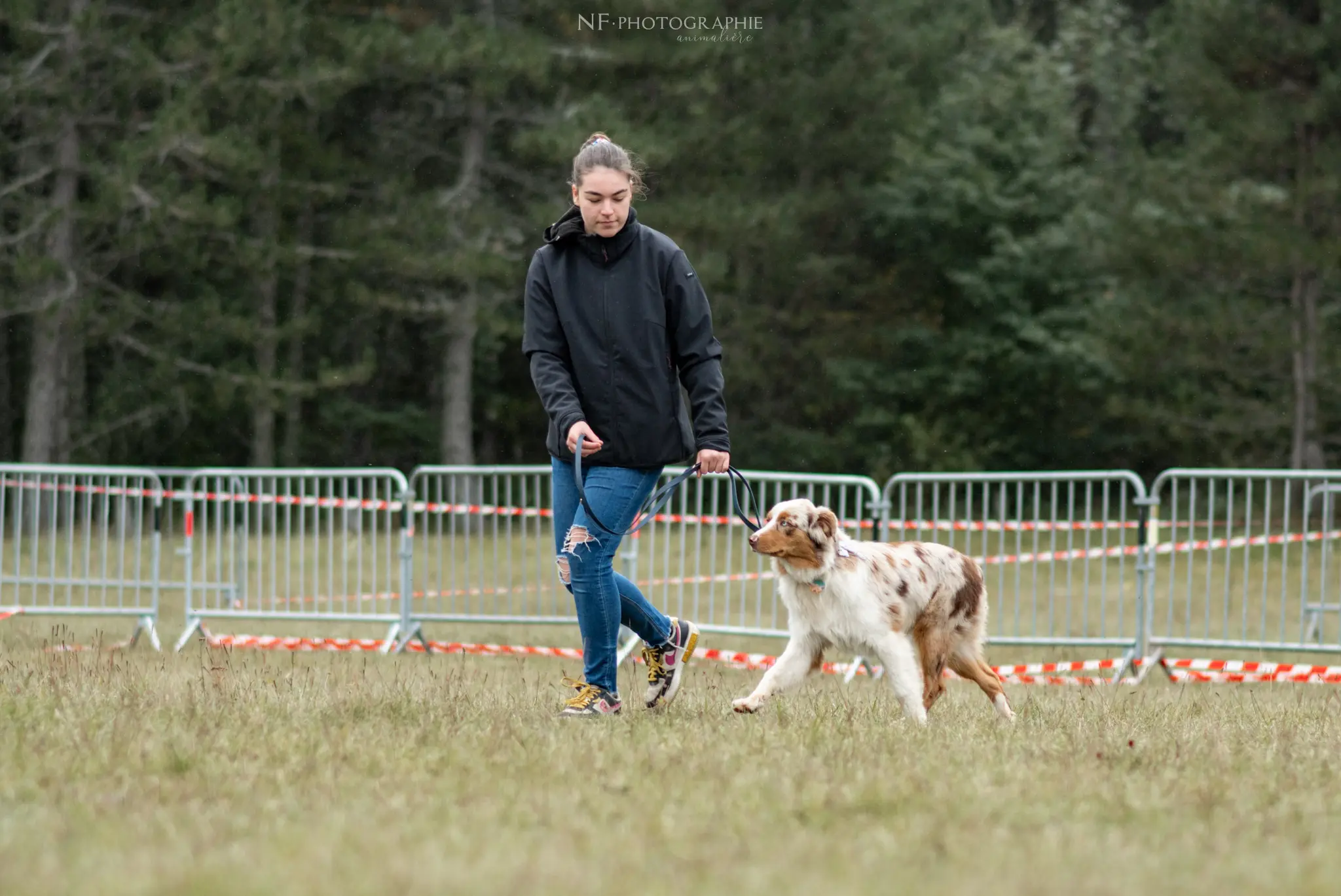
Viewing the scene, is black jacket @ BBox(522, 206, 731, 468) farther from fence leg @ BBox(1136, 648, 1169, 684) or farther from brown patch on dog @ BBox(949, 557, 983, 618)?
fence leg @ BBox(1136, 648, 1169, 684)

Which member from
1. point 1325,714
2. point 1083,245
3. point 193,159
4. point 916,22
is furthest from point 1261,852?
point 916,22

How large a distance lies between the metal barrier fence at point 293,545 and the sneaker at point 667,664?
16.8ft

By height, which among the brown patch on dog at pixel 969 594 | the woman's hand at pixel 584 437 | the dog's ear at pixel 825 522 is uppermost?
the woman's hand at pixel 584 437

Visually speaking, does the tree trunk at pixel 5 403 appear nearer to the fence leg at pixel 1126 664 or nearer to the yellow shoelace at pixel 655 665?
the fence leg at pixel 1126 664

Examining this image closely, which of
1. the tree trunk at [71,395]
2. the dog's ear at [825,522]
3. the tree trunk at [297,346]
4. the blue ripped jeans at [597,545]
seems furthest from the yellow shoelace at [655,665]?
the tree trunk at [297,346]

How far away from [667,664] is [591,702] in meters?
0.47

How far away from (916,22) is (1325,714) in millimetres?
27926

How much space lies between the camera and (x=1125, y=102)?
34469 mm

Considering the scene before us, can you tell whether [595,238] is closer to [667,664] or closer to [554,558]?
[667,664]

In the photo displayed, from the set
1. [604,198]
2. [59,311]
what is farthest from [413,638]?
[59,311]

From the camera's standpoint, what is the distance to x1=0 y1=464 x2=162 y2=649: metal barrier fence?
11.6 m

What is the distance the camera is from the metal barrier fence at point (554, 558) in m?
11.4

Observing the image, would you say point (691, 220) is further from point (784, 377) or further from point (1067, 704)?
point (1067, 704)

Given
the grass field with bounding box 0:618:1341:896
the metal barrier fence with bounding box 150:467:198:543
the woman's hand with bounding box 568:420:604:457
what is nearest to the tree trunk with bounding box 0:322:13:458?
the metal barrier fence with bounding box 150:467:198:543
